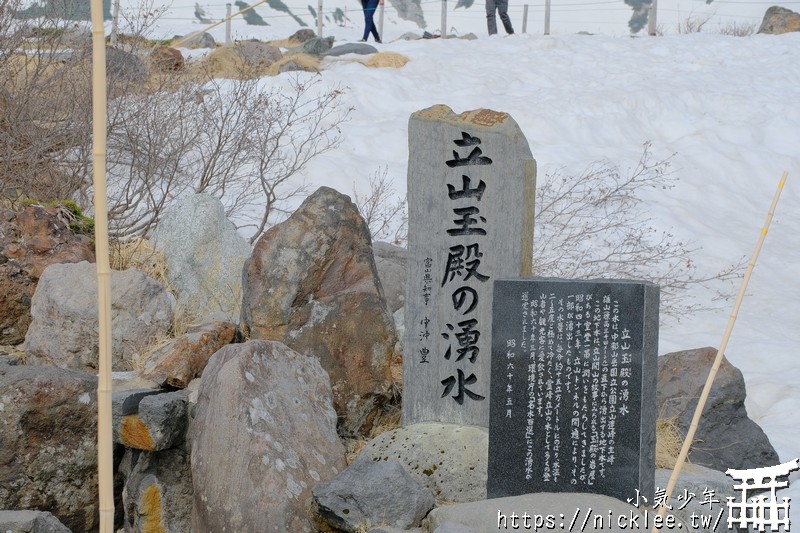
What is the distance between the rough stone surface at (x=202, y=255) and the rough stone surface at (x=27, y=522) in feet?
11.0

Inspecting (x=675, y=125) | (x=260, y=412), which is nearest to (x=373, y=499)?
(x=260, y=412)

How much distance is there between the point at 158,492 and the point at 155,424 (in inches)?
15.4

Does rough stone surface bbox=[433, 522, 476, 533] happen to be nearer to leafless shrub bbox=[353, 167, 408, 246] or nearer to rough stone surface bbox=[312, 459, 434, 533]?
rough stone surface bbox=[312, 459, 434, 533]

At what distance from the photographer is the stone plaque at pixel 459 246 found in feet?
17.3

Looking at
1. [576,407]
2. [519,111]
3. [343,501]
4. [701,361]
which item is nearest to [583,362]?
[576,407]

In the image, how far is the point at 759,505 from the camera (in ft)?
15.9

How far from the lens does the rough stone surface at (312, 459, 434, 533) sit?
4.20m

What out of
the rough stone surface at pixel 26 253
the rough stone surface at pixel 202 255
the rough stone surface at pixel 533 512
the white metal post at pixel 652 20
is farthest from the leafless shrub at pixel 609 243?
the white metal post at pixel 652 20

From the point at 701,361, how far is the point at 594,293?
233 centimetres

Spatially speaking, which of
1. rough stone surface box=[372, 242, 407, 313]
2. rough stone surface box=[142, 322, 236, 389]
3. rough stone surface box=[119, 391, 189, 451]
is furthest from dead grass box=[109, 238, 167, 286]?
rough stone surface box=[119, 391, 189, 451]

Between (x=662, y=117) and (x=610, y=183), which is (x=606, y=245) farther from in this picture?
(x=662, y=117)

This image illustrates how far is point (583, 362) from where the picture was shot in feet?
14.7

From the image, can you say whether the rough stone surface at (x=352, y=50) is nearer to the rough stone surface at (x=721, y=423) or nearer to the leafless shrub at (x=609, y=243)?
the leafless shrub at (x=609, y=243)

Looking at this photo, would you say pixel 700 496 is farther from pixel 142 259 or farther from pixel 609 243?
pixel 609 243
